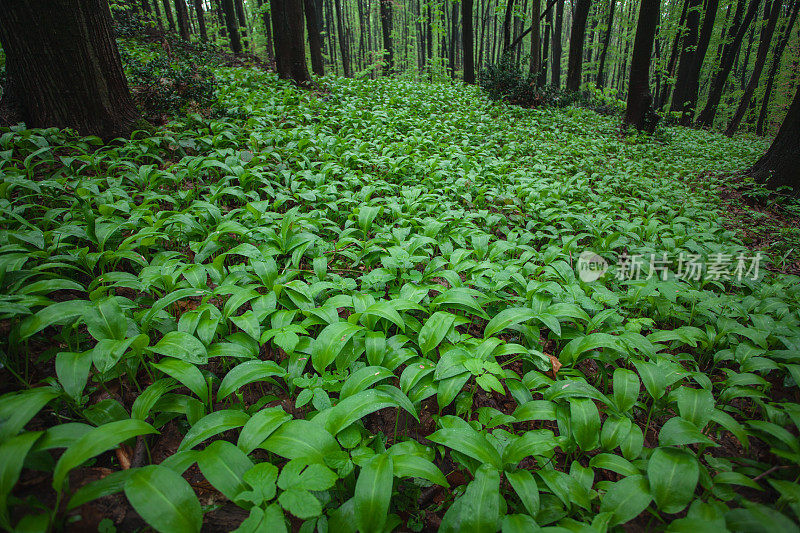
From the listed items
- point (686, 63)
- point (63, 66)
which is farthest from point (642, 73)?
point (63, 66)

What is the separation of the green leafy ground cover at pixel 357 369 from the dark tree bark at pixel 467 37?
1192 cm

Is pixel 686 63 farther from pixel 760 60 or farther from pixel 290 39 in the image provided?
pixel 290 39

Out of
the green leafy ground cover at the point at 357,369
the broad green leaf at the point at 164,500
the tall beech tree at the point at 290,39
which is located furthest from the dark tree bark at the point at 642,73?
the broad green leaf at the point at 164,500

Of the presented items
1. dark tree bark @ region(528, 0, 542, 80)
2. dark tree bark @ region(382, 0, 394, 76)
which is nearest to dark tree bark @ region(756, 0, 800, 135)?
dark tree bark @ region(528, 0, 542, 80)

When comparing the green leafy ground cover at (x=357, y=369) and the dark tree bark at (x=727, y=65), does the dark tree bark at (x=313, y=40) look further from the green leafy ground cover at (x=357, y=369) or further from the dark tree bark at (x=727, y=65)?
the dark tree bark at (x=727, y=65)

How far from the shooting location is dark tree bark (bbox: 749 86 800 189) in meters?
5.43

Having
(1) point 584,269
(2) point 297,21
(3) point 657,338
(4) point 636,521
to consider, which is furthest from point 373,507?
(2) point 297,21

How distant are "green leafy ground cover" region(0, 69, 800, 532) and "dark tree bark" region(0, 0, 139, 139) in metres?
0.41

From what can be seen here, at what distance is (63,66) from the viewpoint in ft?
12.2

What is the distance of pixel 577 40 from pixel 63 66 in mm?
14699

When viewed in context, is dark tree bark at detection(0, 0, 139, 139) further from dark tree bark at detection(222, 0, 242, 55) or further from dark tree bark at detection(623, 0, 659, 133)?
dark tree bark at detection(222, 0, 242, 55)

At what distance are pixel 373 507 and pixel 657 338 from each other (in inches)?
83.9

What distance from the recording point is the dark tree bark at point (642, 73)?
8.38 m

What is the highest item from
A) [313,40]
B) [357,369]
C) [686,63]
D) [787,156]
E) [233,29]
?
[233,29]
